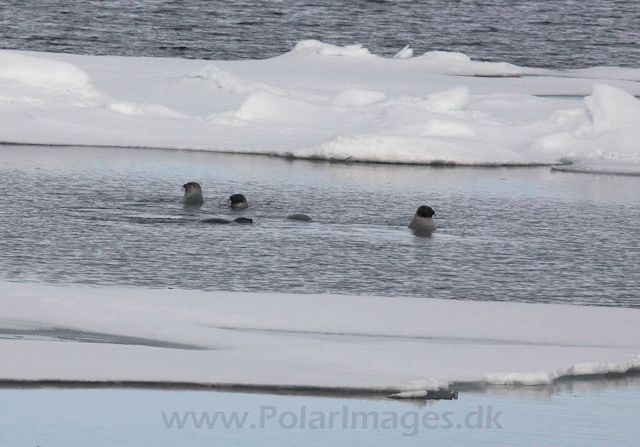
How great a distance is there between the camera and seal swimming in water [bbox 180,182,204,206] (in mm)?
13051

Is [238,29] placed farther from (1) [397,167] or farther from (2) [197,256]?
(2) [197,256]

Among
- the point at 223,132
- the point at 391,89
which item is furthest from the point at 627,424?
the point at 391,89

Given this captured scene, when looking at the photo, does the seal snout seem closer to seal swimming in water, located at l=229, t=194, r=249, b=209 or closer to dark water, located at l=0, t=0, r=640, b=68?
seal swimming in water, located at l=229, t=194, r=249, b=209

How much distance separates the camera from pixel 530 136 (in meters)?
18.6

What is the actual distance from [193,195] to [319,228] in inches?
67.2

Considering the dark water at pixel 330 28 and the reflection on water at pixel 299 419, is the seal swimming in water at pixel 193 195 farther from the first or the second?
the dark water at pixel 330 28

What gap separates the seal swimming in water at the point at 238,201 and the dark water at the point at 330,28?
2433 cm

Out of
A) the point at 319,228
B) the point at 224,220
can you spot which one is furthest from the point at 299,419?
the point at 224,220

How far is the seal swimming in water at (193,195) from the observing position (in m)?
13.1

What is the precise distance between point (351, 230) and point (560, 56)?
30118 millimetres

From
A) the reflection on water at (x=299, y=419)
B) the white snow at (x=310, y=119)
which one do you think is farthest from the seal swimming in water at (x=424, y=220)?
the reflection on water at (x=299, y=419)

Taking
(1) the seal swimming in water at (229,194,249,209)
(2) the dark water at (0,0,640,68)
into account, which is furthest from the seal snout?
(2) the dark water at (0,0,640,68)

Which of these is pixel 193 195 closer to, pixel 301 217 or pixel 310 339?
pixel 301 217

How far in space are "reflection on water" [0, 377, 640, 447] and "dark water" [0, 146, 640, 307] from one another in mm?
3097
